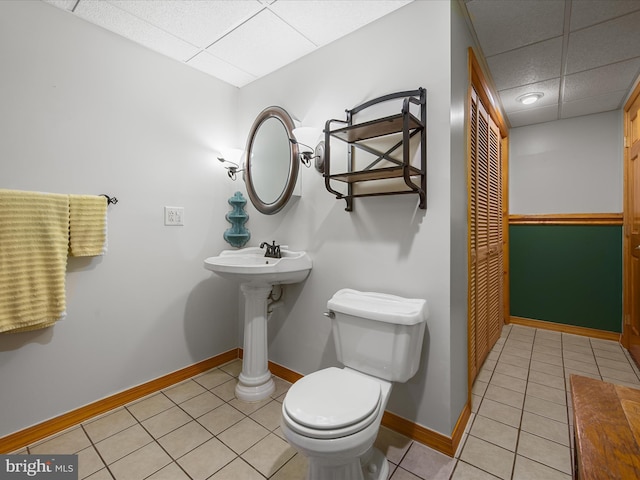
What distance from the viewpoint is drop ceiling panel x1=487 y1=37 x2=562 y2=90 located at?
188 centimetres

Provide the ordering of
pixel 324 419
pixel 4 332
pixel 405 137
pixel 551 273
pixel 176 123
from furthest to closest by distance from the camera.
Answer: pixel 551 273 < pixel 176 123 < pixel 4 332 < pixel 405 137 < pixel 324 419

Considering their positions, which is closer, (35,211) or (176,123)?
(35,211)

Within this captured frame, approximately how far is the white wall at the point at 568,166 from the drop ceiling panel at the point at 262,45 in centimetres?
271

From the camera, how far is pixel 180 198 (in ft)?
6.98

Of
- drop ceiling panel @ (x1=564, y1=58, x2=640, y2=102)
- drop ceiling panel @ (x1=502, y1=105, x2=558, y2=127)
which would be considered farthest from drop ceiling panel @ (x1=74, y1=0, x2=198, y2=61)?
drop ceiling panel @ (x1=502, y1=105, x2=558, y2=127)

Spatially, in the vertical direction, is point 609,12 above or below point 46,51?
above

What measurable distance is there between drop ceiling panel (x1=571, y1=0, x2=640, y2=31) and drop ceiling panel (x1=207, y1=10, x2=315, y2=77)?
1.43 metres

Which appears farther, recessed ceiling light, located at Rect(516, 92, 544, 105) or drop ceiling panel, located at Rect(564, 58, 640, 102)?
recessed ceiling light, located at Rect(516, 92, 544, 105)

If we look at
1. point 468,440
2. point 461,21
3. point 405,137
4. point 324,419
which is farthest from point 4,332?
point 461,21

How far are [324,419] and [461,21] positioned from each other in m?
1.97

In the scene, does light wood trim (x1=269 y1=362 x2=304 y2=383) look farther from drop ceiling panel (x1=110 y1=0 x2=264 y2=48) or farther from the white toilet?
drop ceiling panel (x1=110 y1=0 x2=264 y2=48)

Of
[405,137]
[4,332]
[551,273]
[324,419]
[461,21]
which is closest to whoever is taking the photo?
[324,419]

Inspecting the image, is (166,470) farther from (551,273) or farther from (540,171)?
(540,171)

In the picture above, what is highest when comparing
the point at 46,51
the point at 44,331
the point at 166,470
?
the point at 46,51
